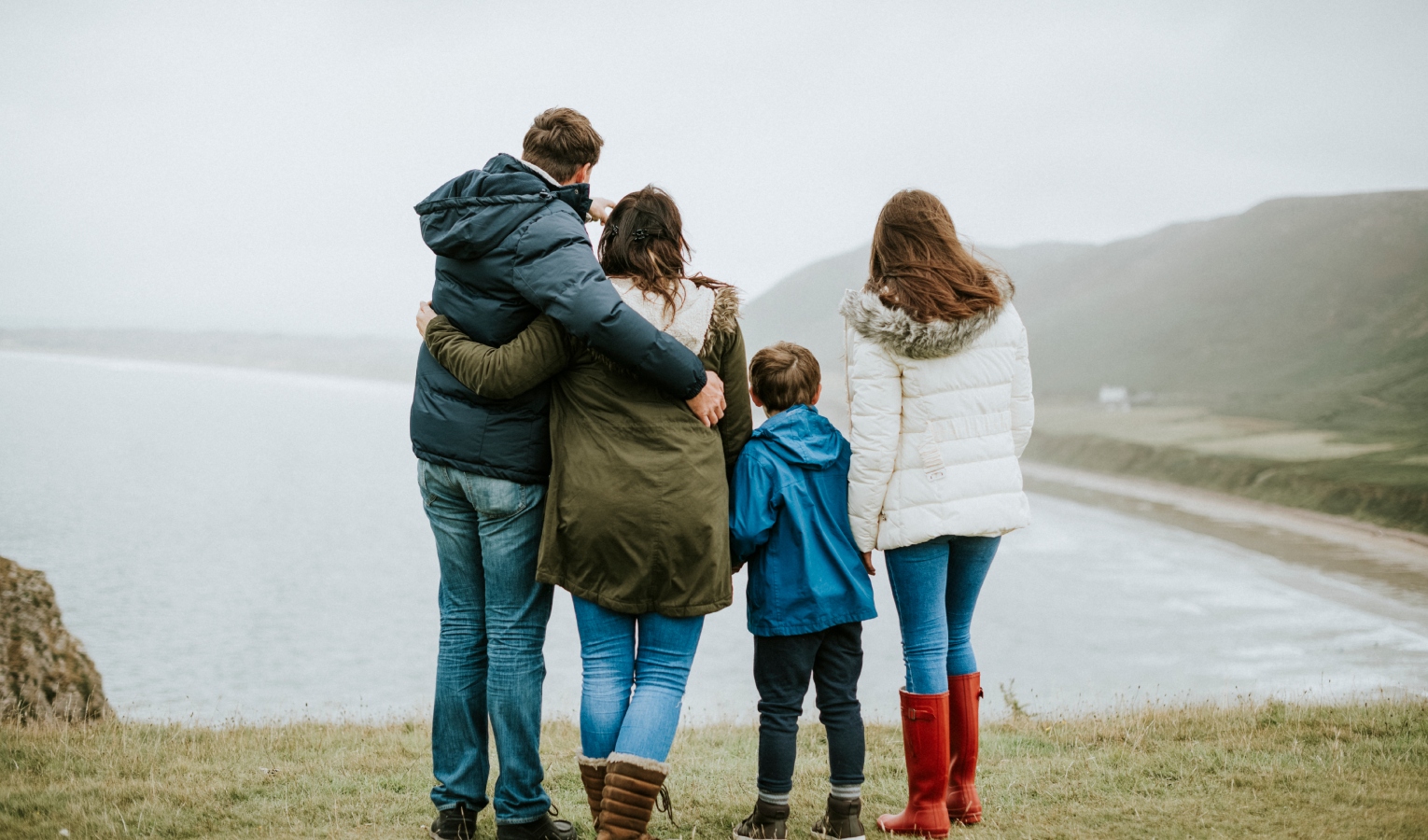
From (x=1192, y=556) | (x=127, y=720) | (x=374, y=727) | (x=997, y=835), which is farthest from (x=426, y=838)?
(x=1192, y=556)

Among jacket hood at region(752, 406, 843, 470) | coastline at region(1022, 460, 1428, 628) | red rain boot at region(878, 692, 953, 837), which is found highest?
jacket hood at region(752, 406, 843, 470)

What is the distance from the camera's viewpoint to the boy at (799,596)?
10.4 ft

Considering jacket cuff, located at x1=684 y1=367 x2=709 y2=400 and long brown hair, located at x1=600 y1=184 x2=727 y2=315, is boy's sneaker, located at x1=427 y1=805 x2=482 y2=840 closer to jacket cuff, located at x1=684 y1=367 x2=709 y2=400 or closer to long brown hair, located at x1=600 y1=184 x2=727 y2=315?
jacket cuff, located at x1=684 y1=367 x2=709 y2=400

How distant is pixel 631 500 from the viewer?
2816 mm

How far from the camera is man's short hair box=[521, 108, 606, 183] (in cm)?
294

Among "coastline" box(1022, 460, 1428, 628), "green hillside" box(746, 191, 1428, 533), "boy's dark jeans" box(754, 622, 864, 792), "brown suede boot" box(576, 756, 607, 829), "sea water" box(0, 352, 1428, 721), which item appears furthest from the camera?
"green hillside" box(746, 191, 1428, 533)

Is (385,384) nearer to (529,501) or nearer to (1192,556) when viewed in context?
(1192,556)

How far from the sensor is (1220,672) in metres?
23.9

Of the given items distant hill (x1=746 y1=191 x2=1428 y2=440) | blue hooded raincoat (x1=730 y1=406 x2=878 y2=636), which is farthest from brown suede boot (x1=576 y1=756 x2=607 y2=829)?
distant hill (x1=746 y1=191 x2=1428 y2=440)

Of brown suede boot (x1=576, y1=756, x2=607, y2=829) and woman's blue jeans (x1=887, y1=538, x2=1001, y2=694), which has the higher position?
woman's blue jeans (x1=887, y1=538, x2=1001, y2=694)

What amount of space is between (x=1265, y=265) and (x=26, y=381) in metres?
150

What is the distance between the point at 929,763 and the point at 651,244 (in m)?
1.90

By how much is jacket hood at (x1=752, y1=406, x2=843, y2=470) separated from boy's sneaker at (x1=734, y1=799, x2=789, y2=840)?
112 cm

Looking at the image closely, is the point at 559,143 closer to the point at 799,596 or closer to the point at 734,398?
the point at 734,398
